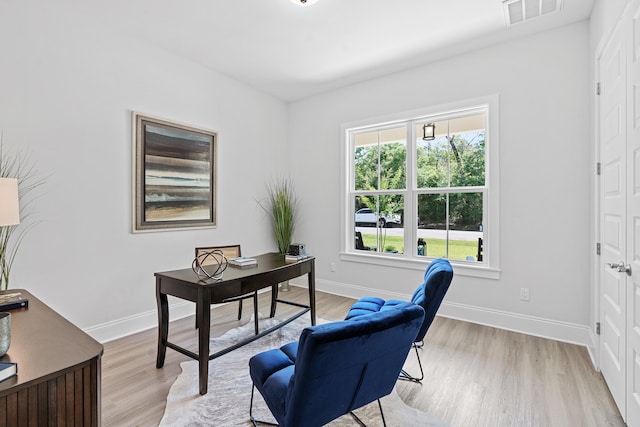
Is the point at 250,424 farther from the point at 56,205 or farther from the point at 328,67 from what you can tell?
the point at 328,67

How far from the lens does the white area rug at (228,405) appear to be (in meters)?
1.79

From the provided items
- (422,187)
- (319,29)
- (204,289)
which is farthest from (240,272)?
(422,187)

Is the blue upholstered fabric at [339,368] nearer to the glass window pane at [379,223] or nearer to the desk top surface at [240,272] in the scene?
the desk top surface at [240,272]

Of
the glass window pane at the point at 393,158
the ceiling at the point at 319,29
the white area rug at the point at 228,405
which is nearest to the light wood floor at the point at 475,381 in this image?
the white area rug at the point at 228,405

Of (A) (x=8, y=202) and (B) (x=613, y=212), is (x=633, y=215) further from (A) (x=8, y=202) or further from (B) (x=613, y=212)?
(A) (x=8, y=202)

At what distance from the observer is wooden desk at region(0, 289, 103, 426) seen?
95cm

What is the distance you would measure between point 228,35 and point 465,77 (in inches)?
97.9

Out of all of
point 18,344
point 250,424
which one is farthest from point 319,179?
point 18,344

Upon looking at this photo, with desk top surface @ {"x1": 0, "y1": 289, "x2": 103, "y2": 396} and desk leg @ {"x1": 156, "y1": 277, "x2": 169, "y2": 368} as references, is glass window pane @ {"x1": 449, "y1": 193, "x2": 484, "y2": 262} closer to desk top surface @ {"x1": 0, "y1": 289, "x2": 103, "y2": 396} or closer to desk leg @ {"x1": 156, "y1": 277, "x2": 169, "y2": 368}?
desk leg @ {"x1": 156, "y1": 277, "x2": 169, "y2": 368}

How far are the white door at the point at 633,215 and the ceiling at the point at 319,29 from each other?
1242mm

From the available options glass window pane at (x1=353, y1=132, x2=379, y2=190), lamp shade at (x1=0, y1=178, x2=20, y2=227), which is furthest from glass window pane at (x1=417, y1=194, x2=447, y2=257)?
lamp shade at (x1=0, y1=178, x2=20, y2=227)

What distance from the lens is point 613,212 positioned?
205 centimetres

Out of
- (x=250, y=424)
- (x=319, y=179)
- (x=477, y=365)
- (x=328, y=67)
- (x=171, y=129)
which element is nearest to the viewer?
(x=250, y=424)

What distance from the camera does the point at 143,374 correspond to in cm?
230
